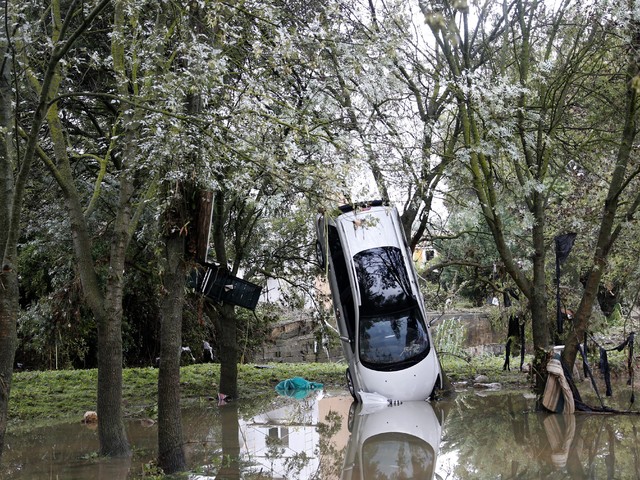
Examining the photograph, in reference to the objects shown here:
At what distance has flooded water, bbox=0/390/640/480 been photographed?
9031mm

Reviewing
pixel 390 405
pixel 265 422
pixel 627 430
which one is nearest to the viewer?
pixel 627 430

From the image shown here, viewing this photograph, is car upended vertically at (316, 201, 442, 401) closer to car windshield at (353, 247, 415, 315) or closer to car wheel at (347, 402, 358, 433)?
car windshield at (353, 247, 415, 315)

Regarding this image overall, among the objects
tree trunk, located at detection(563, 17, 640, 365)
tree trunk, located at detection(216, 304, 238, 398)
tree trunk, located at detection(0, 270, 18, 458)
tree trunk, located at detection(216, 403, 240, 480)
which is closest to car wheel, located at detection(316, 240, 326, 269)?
tree trunk, located at detection(216, 304, 238, 398)

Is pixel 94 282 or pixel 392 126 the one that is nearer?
pixel 94 282

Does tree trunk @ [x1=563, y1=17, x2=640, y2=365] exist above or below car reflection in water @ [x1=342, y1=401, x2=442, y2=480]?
above

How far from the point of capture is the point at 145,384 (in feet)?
58.1

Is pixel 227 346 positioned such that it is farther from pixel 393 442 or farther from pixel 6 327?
pixel 6 327

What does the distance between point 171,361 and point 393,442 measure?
3.86 m

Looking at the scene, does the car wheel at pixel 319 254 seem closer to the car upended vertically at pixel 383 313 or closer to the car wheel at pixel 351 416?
the car upended vertically at pixel 383 313

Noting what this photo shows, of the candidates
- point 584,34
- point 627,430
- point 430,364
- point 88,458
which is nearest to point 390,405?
point 430,364

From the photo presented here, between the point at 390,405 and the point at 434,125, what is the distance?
5544 millimetres

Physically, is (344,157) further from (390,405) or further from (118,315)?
(390,405)

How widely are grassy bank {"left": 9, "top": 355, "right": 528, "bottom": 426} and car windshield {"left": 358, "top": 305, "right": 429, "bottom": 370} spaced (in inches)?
152

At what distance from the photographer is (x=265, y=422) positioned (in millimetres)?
13523
